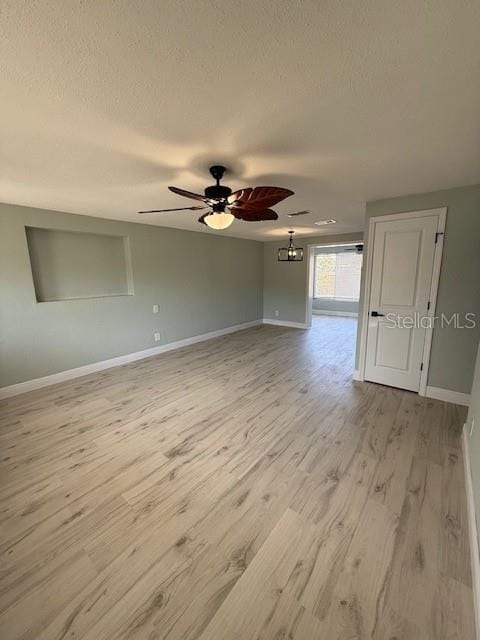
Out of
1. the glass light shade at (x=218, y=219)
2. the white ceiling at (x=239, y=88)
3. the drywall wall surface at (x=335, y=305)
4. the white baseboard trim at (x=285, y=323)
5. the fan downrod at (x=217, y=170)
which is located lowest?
the white baseboard trim at (x=285, y=323)

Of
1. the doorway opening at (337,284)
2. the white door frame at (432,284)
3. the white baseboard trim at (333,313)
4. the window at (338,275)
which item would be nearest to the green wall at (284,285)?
the doorway opening at (337,284)

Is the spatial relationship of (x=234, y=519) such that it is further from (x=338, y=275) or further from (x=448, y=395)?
(x=338, y=275)

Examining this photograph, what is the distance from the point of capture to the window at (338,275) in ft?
27.4

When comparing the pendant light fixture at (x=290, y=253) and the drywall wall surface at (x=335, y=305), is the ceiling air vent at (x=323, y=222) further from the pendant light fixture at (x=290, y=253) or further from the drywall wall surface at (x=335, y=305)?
the drywall wall surface at (x=335, y=305)

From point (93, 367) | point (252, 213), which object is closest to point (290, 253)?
point (252, 213)

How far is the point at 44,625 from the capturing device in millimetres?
1111

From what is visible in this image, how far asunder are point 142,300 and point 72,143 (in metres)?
2.98

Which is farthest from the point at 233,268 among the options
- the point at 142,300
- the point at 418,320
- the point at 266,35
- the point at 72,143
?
the point at 266,35

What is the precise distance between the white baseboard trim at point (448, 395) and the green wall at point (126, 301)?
4.09m

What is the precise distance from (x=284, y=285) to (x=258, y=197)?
5.02 meters

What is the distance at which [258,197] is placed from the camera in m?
1.95

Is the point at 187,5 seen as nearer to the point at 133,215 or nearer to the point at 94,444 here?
the point at 94,444

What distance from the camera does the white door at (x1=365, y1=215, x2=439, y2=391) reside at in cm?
291

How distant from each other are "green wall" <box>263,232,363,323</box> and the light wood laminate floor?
3891 millimetres
